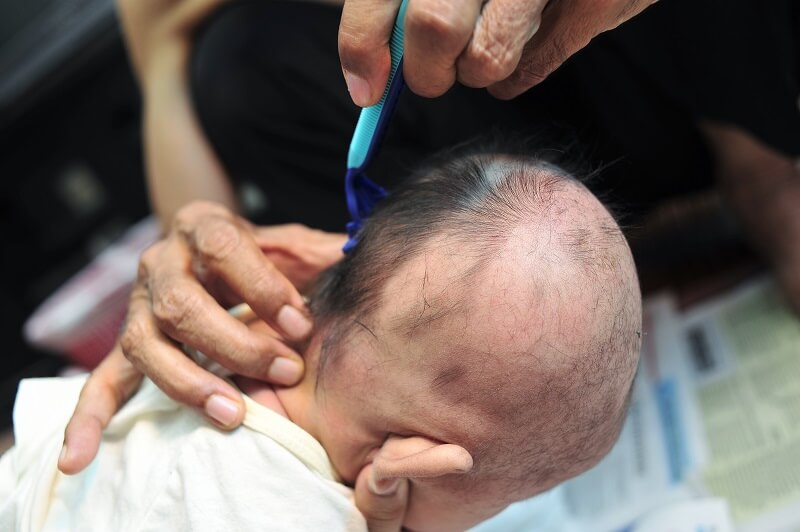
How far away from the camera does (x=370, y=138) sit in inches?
24.6

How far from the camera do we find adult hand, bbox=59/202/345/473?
644 millimetres

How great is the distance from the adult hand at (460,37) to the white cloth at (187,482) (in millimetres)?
311

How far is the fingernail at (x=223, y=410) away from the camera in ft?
2.07

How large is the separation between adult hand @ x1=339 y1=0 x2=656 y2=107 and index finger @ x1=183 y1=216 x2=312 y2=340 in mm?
192

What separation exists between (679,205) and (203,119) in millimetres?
951

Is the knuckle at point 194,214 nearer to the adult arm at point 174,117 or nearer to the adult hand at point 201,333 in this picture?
the adult hand at point 201,333

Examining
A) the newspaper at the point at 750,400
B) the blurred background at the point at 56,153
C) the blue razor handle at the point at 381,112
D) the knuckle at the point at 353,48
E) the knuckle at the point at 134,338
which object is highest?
the knuckle at the point at 353,48

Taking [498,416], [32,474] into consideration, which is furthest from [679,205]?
[32,474]

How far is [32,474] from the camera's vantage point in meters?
0.72

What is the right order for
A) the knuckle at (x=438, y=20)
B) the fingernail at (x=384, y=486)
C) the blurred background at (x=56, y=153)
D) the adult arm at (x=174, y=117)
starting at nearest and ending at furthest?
the knuckle at (x=438, y=20), the fingernail at (x=384, y=486), the adult arm at (x=174, y=117), the blurred background at (x=56, y=153)

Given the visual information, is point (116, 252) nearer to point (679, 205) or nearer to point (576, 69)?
point (576, 69)

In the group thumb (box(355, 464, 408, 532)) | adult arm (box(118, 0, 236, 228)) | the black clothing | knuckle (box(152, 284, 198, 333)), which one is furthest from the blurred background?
thumb (box(355, 464, 408, 532))

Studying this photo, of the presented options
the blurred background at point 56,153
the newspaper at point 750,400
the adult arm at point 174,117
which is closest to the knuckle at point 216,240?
the adult arm at point 174,117

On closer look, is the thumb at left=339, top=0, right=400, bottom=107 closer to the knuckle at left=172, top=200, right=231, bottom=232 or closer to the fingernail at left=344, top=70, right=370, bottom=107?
the fingernail at left=344, top=70, right=370, bottom=107
